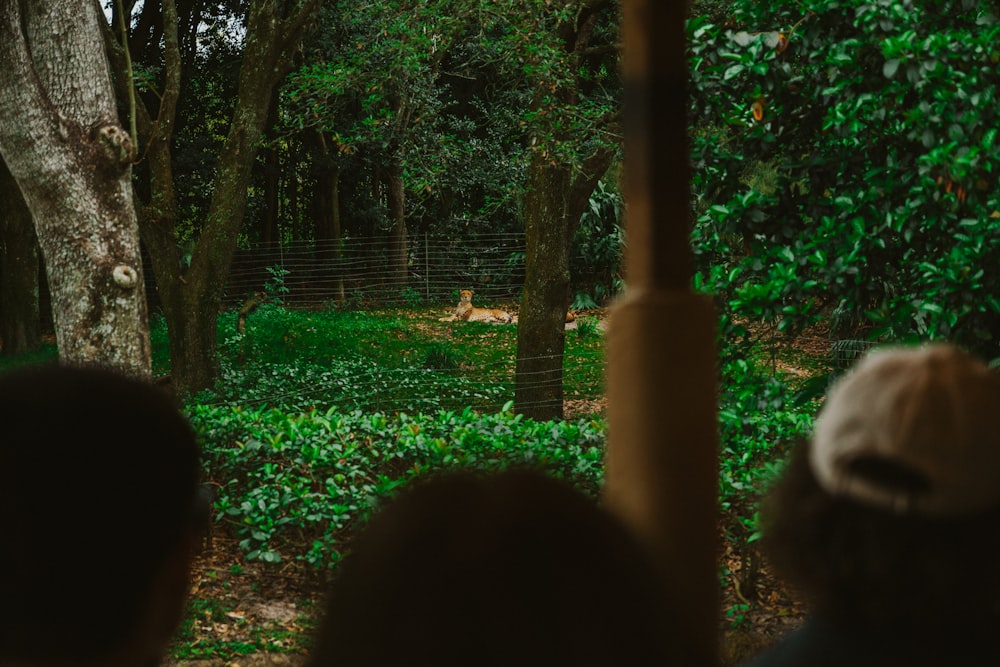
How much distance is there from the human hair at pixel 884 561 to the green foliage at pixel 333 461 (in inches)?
168

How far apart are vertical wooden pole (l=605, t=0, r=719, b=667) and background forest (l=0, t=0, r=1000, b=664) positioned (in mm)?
3045

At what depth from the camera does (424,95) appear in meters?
11.6

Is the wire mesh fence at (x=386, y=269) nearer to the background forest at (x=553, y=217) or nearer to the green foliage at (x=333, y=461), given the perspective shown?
the background forest at (x=553, y=217)

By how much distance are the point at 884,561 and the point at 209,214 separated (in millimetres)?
9290

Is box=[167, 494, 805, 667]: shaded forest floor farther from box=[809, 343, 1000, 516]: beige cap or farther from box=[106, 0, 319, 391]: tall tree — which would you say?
box=[809, 343, 1000, 516]: beige cap

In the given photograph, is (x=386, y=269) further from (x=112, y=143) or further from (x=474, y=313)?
(x=112, y=143)

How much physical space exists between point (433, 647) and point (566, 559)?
4.4 inches

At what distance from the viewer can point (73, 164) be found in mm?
6492

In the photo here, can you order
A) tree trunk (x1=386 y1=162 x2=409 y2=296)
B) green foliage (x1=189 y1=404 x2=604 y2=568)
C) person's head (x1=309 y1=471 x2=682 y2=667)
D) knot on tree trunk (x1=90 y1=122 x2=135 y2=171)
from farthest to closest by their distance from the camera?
tree trunk (x1=386 y1=162 x2=409 y2=296) < knot on tree trunk (x1=90 y1=122 x2=135 y2=171) < green foliage (x1=189 y1=404 x2=604 y2=568) < person's head (x1=309 y1=471 x2=682 y2=667)

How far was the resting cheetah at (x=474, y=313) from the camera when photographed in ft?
68.9

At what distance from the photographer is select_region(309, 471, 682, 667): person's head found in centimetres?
68

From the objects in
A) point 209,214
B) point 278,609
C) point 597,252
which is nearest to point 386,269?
point 597,252

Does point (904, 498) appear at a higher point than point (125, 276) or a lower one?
lower

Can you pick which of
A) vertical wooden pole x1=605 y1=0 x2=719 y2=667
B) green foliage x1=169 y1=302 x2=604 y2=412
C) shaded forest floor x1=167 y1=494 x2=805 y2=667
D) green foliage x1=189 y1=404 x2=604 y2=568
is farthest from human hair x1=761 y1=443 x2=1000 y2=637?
green foliage x1=169 y1=302 x2=604 y2=412
